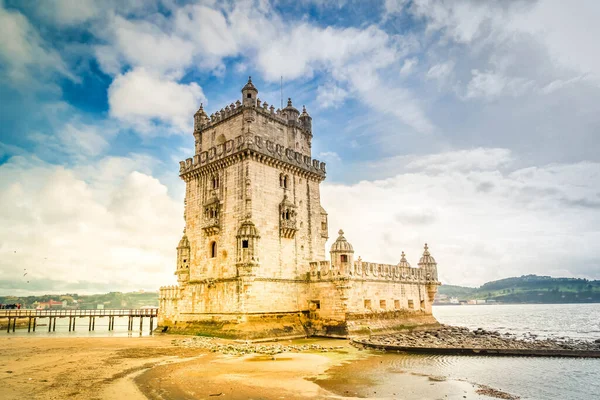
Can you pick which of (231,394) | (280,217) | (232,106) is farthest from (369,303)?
(231,394)

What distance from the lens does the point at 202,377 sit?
17.9 m

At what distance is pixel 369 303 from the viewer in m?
35.8

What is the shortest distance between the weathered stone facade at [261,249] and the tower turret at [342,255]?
0.26 ft

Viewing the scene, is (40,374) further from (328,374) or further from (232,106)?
(232,106)

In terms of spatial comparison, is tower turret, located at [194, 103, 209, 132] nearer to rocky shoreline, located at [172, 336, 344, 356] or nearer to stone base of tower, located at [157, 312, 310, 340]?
stone base of tower, located at [157, 312, 310, 340]

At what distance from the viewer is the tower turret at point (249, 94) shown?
34.8m

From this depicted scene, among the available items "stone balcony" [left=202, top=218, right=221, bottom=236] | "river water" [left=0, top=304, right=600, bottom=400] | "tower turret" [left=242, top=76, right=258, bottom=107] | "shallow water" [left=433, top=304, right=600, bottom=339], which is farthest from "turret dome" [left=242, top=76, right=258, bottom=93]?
"shallow water" [left=433, top=304, right=600, bottom=339]

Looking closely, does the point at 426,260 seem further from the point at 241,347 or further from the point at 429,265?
the point at 241,347

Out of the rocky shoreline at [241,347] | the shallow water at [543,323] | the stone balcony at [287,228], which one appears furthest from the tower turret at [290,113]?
the shallow water at [543,323]

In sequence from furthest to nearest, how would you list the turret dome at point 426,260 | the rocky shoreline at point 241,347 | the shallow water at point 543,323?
1. the shallow water at point 543,323
2. the turret dome at point 426,260
3. the rocky shoreline at point 241,347

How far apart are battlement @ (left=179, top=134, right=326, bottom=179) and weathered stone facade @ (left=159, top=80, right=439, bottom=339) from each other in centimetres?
9

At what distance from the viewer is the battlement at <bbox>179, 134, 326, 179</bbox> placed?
110 feet

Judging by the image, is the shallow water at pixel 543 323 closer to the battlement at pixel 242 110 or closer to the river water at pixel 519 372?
the river water at pixel 519 372

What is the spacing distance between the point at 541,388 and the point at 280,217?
2110 cm
